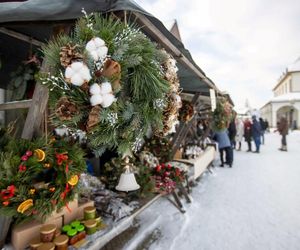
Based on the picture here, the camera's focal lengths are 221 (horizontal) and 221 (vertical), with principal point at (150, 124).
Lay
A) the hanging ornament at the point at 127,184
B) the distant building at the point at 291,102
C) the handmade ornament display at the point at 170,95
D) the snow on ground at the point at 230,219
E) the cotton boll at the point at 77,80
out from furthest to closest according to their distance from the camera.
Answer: the distant building at the point at 291,102
the snow on ground at the point at 230,219
the hanging ornament at the point at 127,184
the handmade ornament display at the point at 170,95
the cotton boll at the point at 77,80

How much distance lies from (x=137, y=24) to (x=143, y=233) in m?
2.71

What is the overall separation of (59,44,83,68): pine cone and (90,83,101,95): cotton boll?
164 millimetres

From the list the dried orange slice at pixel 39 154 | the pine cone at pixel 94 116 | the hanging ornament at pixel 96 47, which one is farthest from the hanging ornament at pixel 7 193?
the hanging ornament at pixel 96 47

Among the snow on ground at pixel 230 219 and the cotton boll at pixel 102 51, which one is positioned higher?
the cotton boll at pixel 102 51

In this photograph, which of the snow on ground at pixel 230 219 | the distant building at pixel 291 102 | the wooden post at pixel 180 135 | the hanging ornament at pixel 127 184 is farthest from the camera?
the distant building at pixel 291 102

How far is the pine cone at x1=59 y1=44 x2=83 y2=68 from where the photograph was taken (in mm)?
1109

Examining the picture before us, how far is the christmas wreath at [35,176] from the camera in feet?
4.54

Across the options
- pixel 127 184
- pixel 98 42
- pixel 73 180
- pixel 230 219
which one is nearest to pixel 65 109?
pixel 98 42

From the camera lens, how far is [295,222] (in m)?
3.44

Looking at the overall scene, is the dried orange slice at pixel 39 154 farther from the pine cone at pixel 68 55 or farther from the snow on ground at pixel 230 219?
the snow on ground at pixel 230 219

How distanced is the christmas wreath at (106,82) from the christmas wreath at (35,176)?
1.11 feet

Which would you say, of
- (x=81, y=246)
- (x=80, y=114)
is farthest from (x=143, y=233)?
(x=80, y=114)

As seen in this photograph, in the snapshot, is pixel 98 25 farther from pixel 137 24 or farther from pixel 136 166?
pixel 136 166

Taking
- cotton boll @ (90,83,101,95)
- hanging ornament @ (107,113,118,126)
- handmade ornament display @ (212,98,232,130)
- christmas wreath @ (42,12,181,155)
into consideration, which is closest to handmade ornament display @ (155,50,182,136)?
christmas wreath @ (42,12,181,155)
